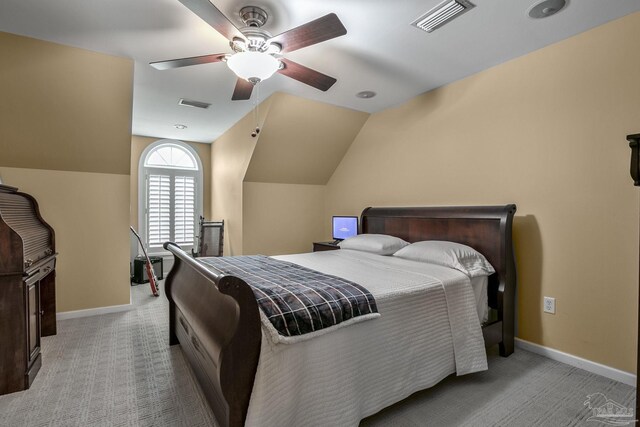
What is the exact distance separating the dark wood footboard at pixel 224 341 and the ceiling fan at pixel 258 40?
128 centimetres

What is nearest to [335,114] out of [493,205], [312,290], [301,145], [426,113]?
[301,145]

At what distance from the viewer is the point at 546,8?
2041 millimetres

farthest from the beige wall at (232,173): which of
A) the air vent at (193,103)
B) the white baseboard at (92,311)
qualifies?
the white baseboard at (92,311)

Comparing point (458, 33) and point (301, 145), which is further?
point (301, 145)

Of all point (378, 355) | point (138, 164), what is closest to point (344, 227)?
point (378, 355)

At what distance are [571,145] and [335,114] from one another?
2.59m

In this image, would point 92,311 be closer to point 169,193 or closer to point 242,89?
point 169,193

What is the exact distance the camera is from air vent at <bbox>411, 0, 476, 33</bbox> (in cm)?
199

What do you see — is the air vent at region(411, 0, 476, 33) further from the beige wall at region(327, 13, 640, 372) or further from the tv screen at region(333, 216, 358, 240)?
the tv screen at region(333, 216, 358, 240)

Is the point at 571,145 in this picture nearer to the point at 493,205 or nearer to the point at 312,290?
the point at 493,205

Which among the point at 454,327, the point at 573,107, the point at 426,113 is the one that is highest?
the point at 426,113

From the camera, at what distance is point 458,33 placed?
2334mm

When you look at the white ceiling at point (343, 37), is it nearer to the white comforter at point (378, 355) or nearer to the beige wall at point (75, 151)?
the beige wall at point (75, 151)

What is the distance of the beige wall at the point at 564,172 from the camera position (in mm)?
2180
